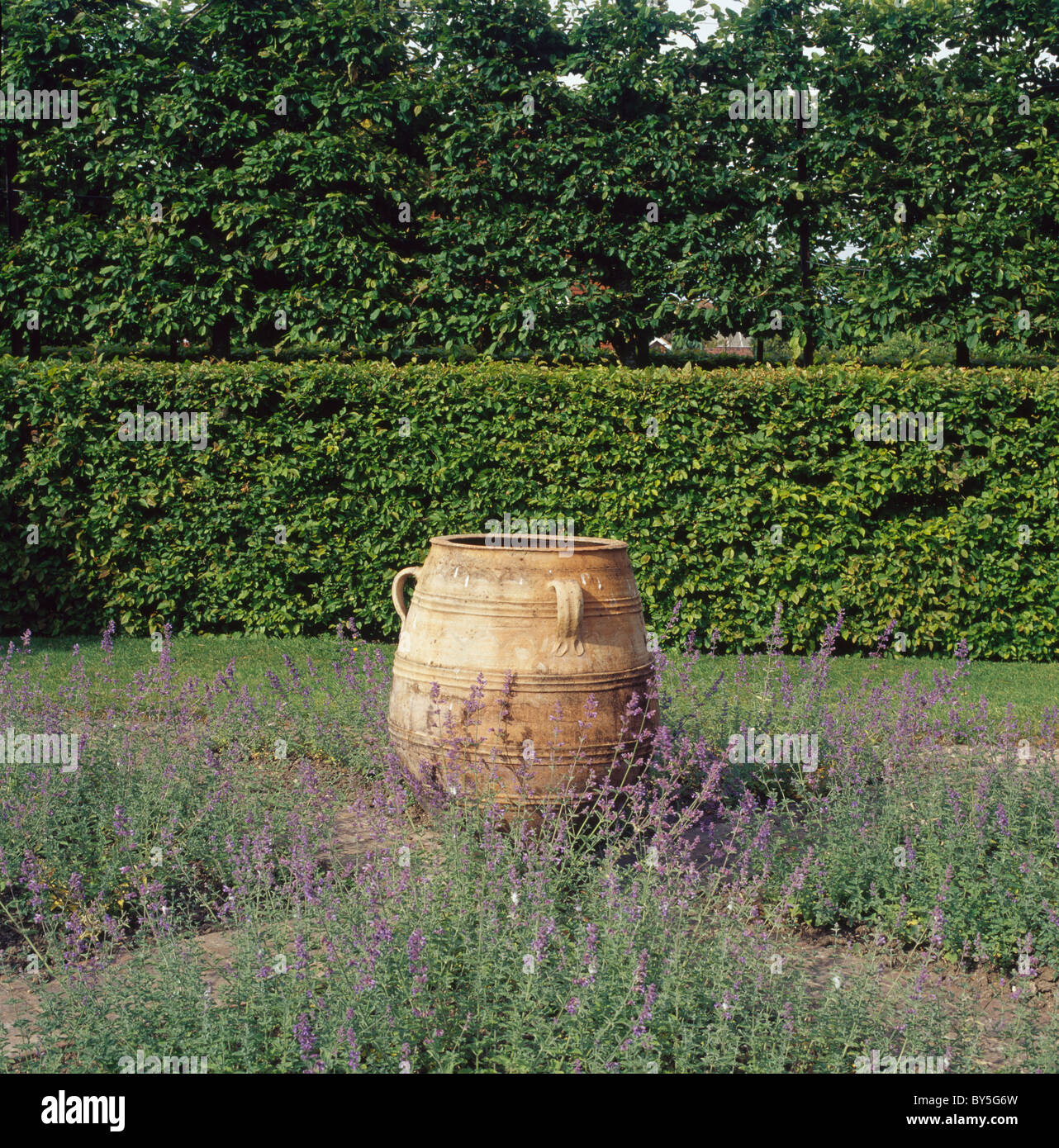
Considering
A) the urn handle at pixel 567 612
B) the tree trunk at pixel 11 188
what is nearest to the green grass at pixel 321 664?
the urn handle at pixel 567 612

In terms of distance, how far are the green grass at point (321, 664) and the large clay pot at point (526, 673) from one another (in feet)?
8.78

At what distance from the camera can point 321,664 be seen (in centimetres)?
804

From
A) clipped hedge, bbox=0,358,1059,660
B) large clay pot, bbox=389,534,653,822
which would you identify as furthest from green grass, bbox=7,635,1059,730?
large clay pot, bbox=389,534,653,822

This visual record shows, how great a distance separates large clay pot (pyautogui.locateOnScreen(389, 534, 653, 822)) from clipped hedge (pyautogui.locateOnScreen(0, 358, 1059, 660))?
4124 millimetres

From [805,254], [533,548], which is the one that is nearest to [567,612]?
[533,548]

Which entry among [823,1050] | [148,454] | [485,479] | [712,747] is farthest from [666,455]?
[823,1050]

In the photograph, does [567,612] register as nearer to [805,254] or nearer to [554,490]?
[554,490]

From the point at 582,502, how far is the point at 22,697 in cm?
451

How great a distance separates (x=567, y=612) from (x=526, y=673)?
0.29 meters

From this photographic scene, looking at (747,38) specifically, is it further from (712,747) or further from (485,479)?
(712,747)

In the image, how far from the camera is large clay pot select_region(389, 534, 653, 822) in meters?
4.41

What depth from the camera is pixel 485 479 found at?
344 inches

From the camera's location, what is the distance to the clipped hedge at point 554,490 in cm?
860

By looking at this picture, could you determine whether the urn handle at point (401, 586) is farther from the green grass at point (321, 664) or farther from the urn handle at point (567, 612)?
the green grass at point (321, 664)
